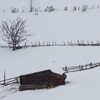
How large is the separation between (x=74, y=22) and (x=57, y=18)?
20.3 ft

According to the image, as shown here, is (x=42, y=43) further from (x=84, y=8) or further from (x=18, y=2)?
(x=18, y=2)

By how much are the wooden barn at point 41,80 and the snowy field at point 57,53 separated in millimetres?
939

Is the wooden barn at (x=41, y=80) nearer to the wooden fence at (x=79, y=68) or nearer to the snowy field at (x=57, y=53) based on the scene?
the snowy field at (x=57, y=53)

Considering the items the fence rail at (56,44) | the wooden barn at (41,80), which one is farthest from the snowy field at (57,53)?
the fence rail at (56,44)

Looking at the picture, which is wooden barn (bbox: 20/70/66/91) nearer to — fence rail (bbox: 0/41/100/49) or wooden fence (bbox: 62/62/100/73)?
wooden fence (bbox: 62/62/100/73)

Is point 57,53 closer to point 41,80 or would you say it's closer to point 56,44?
point 56,44

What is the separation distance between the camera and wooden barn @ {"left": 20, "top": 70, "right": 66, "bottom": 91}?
105ft

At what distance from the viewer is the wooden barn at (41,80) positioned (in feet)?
105

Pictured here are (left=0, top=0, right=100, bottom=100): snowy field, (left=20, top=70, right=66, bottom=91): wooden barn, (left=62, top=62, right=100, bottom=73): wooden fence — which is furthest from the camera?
(left=62, top=62, right=100, bottom=73): wooden fence

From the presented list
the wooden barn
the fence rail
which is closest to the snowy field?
the wooden barn

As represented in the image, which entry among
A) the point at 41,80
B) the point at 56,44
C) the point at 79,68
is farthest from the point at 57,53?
the point at 41,80

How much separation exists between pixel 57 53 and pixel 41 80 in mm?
23077

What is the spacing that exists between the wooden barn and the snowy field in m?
0.94

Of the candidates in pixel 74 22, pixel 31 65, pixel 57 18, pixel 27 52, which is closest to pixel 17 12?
pixel 57 18
